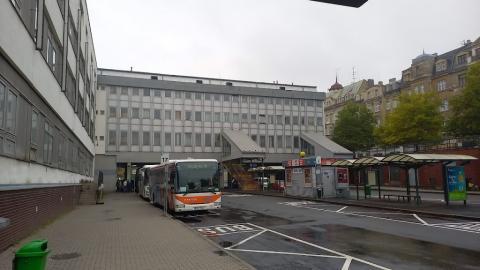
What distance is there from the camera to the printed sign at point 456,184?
950 inches

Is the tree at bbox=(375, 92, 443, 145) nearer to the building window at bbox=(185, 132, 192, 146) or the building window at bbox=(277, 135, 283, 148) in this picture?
the building window at bbox=(277, 135, 283, 148)

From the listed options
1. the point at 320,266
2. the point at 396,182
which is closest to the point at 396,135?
the point at 396,182

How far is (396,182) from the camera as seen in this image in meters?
56.1

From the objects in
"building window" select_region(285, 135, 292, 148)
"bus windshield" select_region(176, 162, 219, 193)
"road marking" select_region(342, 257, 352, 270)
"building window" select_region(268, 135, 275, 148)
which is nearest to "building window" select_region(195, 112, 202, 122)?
"building window" select_region(268, 135, 275, 148)

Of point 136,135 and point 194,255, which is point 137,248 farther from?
point 136,135

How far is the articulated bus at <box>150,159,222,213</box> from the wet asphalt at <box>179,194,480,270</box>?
5.64ft

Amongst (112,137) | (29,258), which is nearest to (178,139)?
(112,137)

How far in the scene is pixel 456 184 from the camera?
24.4 meters

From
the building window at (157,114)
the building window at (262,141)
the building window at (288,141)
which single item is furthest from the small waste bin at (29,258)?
the building window at (288,141)

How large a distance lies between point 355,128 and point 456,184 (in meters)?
38.9

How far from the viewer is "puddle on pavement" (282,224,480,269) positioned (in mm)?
9625

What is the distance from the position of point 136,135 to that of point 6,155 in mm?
51060

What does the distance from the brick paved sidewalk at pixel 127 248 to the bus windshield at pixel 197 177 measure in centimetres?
484

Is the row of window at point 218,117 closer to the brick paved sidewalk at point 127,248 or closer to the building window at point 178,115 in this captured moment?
the building window at point 178,115
